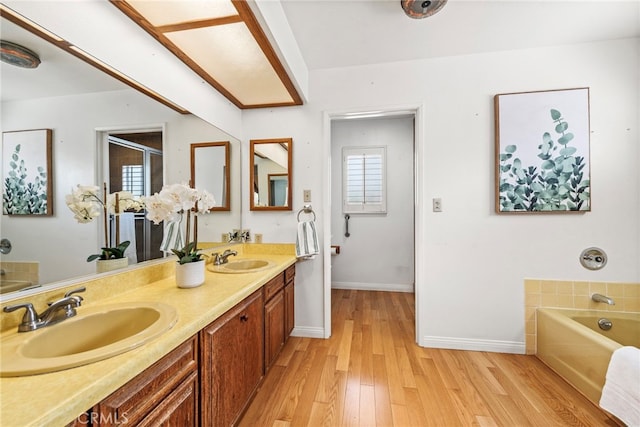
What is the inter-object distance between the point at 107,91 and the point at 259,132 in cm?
125

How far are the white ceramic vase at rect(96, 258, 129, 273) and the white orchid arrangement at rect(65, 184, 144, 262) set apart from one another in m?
0.01

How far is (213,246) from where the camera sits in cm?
196

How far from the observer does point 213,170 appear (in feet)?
6.39

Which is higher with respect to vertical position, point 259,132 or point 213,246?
point 259,132

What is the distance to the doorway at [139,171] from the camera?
113cm

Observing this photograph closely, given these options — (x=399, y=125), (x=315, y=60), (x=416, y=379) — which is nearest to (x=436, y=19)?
(x=315, y=60)

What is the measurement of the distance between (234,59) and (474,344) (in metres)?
2.80

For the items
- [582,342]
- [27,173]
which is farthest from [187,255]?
[582,342]

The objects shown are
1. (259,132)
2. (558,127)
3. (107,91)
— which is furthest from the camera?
(259,132)

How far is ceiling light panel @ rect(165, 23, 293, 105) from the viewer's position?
1.36m

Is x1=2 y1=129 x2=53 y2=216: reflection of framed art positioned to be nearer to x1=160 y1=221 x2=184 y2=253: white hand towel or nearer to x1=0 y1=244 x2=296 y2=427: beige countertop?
x1=0 y1=244 x2=296 y2=427: beige countertop

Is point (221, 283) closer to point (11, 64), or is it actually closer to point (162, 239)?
point (162, 239)

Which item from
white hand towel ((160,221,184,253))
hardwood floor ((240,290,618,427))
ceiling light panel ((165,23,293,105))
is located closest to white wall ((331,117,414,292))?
hardwood floor ((240,290,618,427))

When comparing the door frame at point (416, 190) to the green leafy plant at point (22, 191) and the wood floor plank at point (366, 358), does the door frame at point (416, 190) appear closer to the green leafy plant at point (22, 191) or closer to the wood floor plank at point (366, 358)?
the wood floor plank at point (366, 358)
